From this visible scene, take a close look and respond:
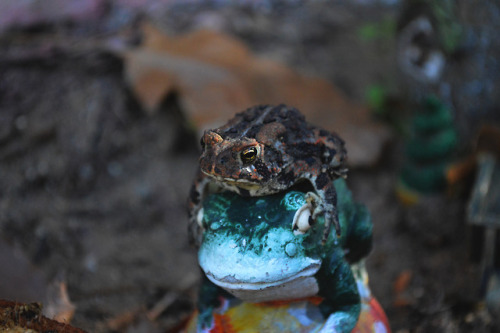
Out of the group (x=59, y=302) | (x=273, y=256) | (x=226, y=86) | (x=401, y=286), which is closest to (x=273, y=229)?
(x=273, y=256)

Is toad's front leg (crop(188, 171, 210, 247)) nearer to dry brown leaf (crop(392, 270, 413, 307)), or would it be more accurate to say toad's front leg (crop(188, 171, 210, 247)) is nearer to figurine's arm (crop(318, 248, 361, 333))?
figurine's arm (crop(318, 248, 361, 333))

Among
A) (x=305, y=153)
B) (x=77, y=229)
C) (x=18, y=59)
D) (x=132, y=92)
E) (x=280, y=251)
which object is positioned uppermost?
(x=305, y=153)

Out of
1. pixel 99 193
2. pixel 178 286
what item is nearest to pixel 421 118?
pixel 178 286

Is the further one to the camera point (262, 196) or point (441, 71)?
point (441, 71)

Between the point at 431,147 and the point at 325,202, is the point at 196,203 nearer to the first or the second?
the point at 325,202

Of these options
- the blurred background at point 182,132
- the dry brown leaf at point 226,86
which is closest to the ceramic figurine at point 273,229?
the blurred background at point 182,132

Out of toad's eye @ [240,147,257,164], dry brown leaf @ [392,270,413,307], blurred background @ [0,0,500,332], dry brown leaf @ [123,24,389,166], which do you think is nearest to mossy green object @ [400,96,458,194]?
blurred background @ [0,0,500,332]

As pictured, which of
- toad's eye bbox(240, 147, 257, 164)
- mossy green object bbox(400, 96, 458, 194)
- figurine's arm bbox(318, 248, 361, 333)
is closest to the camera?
toad's eye bbox(240, 147, 257, 164)

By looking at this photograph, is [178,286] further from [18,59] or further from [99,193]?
[18,59]
